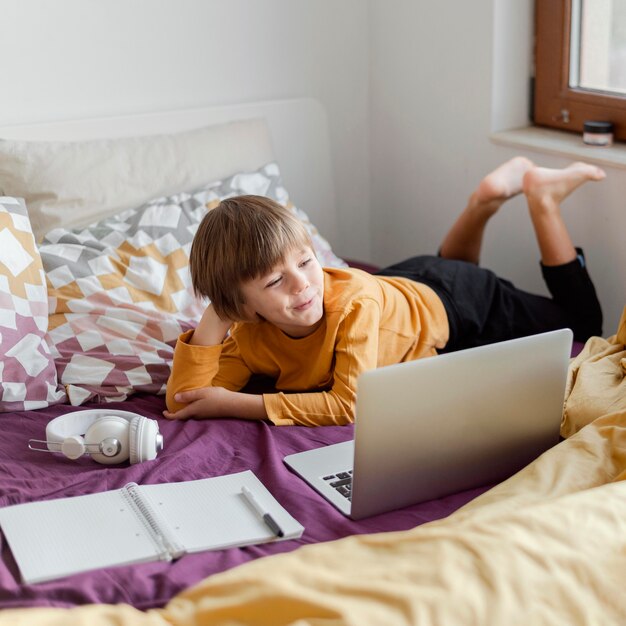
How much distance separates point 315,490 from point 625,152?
117cm

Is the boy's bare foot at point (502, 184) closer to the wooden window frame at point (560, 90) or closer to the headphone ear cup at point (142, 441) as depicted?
the wooden window frame at point (560, 90)

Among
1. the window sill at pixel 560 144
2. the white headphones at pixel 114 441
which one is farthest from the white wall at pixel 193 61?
the white headphones at pixel 114 441

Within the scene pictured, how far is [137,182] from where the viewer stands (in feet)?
7.19

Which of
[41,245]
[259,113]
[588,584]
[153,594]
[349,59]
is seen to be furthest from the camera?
[349,59]

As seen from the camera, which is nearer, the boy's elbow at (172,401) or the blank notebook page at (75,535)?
the blank notebook page at (75,535)

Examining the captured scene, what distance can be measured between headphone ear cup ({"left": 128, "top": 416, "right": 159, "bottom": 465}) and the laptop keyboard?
0.95 feet

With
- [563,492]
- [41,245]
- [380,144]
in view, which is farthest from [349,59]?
[563,492]

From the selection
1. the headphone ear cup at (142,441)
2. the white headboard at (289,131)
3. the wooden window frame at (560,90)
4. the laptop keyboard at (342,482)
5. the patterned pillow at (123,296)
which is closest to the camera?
the laptop keyboard at (342,482)

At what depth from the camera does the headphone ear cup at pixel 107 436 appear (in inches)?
59.1

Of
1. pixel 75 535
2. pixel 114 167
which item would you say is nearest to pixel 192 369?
pixel 75 535

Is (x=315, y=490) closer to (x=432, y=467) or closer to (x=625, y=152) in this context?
(x=432, y=467)

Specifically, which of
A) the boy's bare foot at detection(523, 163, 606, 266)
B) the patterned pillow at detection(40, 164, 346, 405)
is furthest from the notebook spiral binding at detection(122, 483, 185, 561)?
the boy's bare foot at detection(523, 163, 606, 266)

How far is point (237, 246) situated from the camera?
63.0 inches

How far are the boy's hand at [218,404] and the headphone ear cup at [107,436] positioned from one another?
0.18 m
